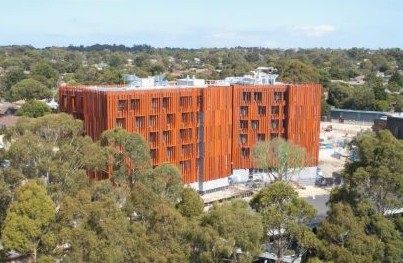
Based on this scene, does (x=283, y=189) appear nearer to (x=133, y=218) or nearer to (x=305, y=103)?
(x=133, y=218)

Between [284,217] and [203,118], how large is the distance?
24755 millimetres

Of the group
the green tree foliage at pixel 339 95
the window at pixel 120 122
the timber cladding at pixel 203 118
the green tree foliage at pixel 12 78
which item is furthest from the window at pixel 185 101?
the green tree foliage at pixel 12 78

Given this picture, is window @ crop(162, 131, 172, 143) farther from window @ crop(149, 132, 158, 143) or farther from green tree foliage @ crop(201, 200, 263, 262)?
green tree foliage @ crop(201, 200, 263, 262)

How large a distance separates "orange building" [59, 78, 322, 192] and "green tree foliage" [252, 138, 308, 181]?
298 centimetres

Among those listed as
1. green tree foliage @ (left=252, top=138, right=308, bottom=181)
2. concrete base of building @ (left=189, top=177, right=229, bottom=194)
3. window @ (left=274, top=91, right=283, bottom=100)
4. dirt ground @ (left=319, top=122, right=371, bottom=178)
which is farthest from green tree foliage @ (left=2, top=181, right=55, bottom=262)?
dirt ground @ (left=319, top=122, right=371, bottom=178)

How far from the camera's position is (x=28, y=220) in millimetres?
29500

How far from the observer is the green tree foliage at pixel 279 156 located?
182ft

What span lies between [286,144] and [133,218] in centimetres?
2637

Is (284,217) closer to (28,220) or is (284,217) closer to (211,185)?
(28,220)

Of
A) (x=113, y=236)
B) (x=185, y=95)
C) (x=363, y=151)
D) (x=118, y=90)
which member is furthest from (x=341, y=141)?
(x=113, y=236)

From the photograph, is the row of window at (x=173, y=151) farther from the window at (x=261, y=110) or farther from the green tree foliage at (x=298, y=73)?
the green tree foliage at (x=298, y=73)

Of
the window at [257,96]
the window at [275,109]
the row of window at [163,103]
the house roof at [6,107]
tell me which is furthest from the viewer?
the house roof at [6,107]

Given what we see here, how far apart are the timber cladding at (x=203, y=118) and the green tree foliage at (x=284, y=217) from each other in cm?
2070

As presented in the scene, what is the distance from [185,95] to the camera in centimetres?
5312
